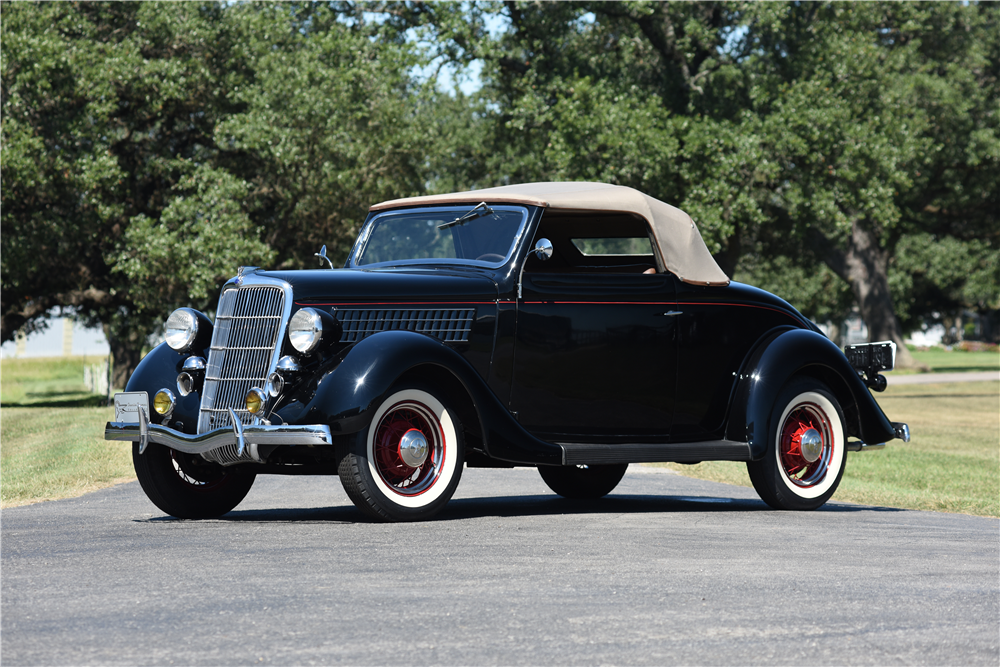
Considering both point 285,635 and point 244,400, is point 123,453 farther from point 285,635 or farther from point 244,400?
point 285,635

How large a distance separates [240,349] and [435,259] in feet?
5.29

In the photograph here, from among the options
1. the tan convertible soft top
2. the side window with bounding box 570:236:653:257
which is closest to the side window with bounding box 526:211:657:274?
the side window with bounding box 570:236:653:257

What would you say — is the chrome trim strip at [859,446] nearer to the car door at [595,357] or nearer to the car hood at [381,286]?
the car door at [595,357]

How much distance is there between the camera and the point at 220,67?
26516mm

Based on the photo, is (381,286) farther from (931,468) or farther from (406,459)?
(931,468)

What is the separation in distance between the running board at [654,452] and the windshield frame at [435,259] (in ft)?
4.40

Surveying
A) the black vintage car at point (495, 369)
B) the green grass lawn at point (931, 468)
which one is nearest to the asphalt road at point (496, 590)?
the black vintage car at point (495, 369)

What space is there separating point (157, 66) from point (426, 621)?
2200 centimetres

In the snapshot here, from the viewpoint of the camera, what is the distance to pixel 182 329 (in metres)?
7.93

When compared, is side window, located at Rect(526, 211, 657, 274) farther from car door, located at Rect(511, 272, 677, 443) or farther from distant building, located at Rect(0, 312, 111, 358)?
distant building, located at Rect(0, 312, 111, 358)

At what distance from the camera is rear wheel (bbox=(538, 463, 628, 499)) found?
9.88 meters

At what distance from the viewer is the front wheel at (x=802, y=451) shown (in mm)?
8820

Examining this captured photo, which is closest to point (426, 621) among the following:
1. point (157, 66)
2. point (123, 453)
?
point (123, 453)

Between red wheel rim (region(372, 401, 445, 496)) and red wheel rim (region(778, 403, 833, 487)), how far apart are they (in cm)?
290
